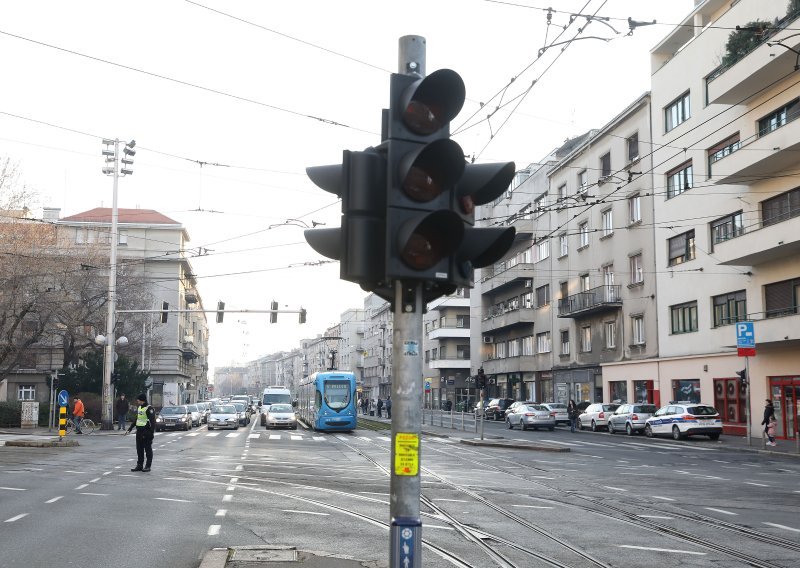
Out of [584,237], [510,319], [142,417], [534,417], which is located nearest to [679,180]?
[584,237]

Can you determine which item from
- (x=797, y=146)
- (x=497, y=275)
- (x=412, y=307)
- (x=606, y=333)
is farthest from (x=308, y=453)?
(x=497, y=275)

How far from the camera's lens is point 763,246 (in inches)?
1220

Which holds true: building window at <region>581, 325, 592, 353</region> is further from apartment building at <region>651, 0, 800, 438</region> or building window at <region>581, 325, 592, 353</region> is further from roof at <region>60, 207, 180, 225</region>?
roof at <region>60, 207, 180, 225</region>

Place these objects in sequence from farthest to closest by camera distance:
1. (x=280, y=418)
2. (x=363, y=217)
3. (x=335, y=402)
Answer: (x=280, y=418) < (x=335, y=402) < (x=363, y=217)

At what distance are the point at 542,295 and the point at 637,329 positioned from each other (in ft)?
49.1

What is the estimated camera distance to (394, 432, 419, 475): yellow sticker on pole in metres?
4.65

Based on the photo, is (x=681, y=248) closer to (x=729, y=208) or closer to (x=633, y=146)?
(x=729, y=208)

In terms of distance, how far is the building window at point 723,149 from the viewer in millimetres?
34237

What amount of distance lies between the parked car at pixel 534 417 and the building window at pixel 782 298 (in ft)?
45.2

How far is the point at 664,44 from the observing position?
140ft

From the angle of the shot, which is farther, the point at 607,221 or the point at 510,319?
the point at 510,319

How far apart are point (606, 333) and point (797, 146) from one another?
69.1 ft

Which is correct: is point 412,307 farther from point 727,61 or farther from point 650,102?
point 650,102

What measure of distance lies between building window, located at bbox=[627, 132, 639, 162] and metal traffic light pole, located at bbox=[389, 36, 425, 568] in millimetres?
41930
